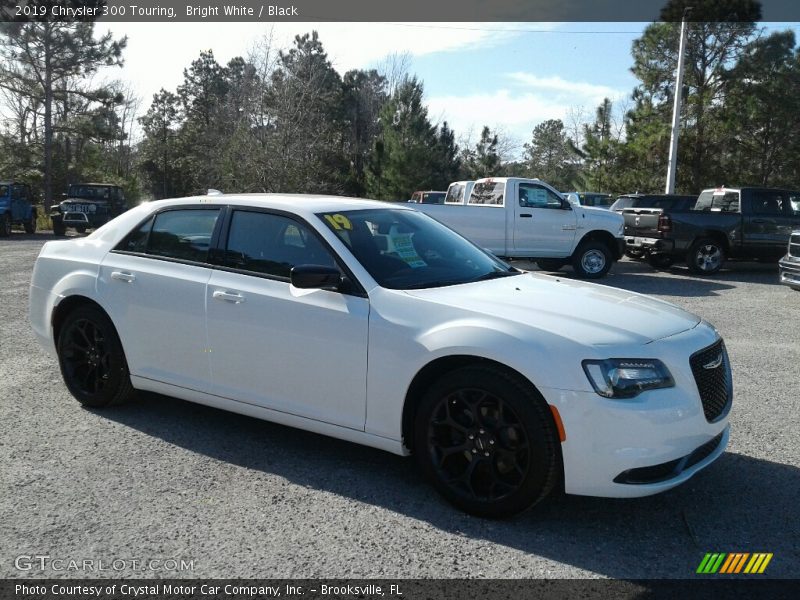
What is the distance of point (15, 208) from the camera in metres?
25.4

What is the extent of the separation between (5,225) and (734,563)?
26.8 m

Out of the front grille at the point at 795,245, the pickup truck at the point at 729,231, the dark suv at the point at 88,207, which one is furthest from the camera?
the dark suv at the point at 88,207

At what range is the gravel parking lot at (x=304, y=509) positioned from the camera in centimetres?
306

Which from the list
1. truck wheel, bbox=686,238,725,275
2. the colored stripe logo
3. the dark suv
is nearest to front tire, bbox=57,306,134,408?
the colored stripe logo

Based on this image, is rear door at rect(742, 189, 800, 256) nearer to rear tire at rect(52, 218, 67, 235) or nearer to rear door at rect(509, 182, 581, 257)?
rear door at rect(509, 182, 581, 257)

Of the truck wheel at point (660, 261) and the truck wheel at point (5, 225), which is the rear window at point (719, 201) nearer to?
the truck wheel at point (660, 261)

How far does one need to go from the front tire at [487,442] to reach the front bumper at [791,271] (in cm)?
957

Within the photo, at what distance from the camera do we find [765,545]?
323 centimetres

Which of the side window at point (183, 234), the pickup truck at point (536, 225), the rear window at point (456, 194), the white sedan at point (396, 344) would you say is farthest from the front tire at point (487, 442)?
the rear window at point (456, 194)

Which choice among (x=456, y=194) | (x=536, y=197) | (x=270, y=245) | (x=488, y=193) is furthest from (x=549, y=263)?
(x=270, y=245)

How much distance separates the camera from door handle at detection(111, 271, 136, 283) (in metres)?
4.67

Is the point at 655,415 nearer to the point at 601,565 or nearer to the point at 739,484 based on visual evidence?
the point at 601,565

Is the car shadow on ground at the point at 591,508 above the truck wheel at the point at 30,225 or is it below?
below

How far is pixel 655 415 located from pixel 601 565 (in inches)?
28.1
